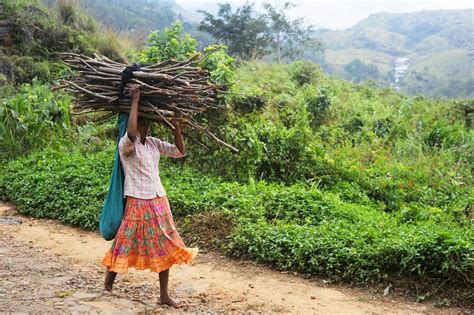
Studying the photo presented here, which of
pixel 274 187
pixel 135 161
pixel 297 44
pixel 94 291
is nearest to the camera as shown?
pixel 135 161

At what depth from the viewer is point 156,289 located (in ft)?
14.3

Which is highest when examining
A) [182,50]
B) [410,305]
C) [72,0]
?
[72,0]

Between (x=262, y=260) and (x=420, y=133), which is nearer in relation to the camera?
(x=262, y=260)

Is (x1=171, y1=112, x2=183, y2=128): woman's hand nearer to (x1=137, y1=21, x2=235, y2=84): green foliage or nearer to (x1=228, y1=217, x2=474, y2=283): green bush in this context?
(x1=228, y1=217, x2=474, y2=283): green bush

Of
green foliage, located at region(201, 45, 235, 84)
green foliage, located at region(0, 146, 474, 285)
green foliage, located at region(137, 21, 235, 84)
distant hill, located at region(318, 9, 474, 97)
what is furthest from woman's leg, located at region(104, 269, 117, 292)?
distant hill, located at region(318, 9, 474, 97)

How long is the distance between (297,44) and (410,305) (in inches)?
752

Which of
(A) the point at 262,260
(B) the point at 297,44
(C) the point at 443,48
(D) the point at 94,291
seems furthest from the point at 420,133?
(C) the point at 443,48

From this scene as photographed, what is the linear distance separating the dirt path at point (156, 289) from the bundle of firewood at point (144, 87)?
4.55ft

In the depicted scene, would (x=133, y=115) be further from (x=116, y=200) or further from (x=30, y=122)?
(x=30, y=122)

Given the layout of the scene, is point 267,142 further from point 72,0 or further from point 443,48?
point 443,48

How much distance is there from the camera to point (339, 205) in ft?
18.9

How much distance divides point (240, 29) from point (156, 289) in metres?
16.8

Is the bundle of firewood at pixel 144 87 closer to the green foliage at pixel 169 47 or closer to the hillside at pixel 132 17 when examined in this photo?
the green foliage at pixel 169 47

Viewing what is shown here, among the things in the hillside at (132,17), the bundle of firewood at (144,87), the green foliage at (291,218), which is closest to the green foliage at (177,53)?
the green foliage at (291,218)
